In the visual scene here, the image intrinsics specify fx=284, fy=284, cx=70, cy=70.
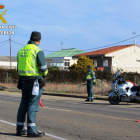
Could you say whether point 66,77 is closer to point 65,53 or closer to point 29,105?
point 29,105

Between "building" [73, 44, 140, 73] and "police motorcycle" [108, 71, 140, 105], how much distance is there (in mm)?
33312

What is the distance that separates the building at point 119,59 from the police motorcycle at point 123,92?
1311 inches

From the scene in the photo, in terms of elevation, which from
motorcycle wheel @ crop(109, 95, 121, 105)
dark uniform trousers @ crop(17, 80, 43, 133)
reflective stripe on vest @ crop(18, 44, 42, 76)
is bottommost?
motorcycle wheel @ crop(109, 95, 121, 105)

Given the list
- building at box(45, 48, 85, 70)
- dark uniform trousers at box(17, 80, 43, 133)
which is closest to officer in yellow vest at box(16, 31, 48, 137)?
dark uniform trousers at box(17, 80, 43, 133)

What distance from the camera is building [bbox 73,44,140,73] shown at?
162 ft

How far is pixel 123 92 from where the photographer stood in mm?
13281

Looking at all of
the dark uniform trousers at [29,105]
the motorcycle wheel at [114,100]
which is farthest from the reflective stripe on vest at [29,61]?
the motorcycle wheel at [114,100]

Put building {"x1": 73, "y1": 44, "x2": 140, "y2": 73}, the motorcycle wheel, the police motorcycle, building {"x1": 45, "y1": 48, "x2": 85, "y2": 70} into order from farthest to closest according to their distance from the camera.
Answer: building {"x1": 45, "y1": 48, "x2": 85, "y2": 70} → building {"x1": 73, "y1": 44, "x2": 140, "y2": 73} → the motorcycle wheel → the police motorcycle

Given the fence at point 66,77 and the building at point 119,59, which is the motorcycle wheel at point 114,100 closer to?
the fence at point 66,77

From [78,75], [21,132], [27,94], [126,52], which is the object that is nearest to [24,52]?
[27,94]

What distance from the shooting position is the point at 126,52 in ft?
172

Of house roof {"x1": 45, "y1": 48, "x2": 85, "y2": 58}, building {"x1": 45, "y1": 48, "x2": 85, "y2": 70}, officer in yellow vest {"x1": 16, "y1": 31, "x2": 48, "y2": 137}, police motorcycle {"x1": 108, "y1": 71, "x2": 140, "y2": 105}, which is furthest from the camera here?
house roof {"x1": 45, "y1": 48, "x2": 85, "y2": 58}

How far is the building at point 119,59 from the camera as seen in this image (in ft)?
162

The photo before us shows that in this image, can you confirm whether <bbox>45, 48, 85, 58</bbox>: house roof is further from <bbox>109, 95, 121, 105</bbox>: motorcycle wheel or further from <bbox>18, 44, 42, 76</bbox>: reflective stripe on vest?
<bbox>18, 44, 42, 76</bbox>: reflective stripe on vest
